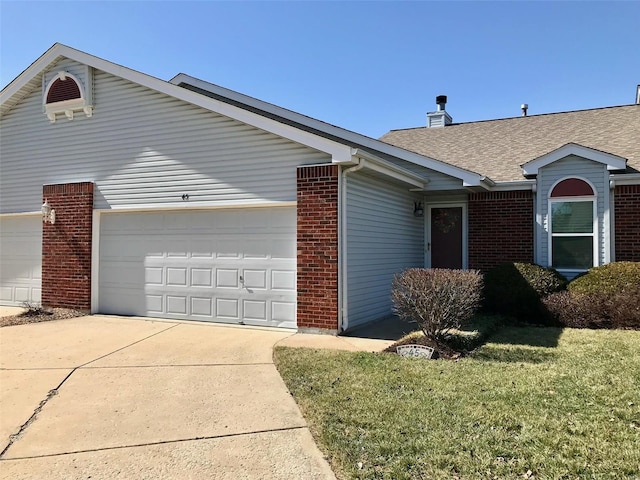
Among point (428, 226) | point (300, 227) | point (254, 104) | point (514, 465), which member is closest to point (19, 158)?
point (254, 104)

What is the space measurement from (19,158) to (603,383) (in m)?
12.6

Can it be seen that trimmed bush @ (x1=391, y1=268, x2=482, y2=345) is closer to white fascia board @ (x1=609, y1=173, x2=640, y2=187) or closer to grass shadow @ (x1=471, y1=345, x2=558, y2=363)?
grass shadow @ (x1=471, y1=345, x2=558, y2=363)

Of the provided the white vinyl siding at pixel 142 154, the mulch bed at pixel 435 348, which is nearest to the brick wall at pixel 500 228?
the mulch bed at pixel 435 348

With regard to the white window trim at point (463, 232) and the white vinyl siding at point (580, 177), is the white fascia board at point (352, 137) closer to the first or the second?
the white window trim at point (463, 232)

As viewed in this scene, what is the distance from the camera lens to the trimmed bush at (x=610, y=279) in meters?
9.30

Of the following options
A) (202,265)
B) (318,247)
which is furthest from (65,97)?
(318,247)

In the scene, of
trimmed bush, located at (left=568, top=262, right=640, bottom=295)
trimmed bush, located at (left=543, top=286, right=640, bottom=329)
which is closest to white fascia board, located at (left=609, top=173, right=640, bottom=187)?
trimmed bush, located at (left=568, top=262, right=640, bottom=295)

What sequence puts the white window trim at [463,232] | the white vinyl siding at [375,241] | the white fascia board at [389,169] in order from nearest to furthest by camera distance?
1. the white fascia board at [389,169]
2. the white vinyl siding at [375,241]
3. the white window trim at [463,232]

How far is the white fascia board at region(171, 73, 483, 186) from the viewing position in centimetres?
1095

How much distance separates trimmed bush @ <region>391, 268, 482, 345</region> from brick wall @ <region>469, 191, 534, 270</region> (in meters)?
4.75

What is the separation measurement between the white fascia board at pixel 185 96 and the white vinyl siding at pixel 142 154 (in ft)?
0.66

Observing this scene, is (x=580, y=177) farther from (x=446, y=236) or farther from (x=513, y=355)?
(x=513, y=355)

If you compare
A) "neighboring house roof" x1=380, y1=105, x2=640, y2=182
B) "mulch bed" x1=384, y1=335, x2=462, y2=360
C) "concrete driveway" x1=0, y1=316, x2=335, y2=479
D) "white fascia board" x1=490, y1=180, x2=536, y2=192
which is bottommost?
"concrete driveway" x1=0, y1=316, x2=335, y2=479

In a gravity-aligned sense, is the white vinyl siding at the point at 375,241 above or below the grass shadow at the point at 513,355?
above
